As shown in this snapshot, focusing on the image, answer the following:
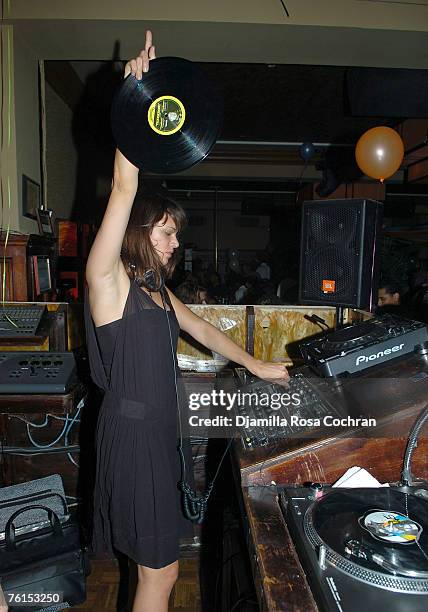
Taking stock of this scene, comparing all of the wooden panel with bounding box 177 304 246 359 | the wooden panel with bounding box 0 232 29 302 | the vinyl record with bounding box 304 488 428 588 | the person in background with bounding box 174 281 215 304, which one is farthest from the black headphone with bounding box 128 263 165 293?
the person in background with bounding box 174 281 215 304

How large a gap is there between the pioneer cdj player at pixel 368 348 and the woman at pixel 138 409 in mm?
448

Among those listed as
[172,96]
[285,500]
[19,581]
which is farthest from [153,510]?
[172,96]

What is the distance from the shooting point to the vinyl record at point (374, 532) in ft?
2.35

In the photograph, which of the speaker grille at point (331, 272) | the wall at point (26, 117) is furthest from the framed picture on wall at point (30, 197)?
the speaker grille at point (331, 272)

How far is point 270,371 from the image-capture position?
1501mm

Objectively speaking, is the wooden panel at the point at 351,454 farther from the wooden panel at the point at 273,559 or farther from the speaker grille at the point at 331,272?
the speaker grille at the point at 331,272

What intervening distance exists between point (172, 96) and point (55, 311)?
1.54 meters

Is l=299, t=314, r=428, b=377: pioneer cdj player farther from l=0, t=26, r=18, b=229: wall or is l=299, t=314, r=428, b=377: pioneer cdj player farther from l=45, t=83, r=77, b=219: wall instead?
l=45, t=83, r=77, b=219: wall

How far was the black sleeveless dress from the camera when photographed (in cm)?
130

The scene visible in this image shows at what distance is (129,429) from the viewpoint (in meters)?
1.32

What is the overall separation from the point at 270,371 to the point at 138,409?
17.3 inches

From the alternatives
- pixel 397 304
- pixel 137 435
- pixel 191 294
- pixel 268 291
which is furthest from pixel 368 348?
pixel 268 291

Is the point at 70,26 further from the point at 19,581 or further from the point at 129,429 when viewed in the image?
the point at 19,581

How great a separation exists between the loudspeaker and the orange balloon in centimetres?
295
